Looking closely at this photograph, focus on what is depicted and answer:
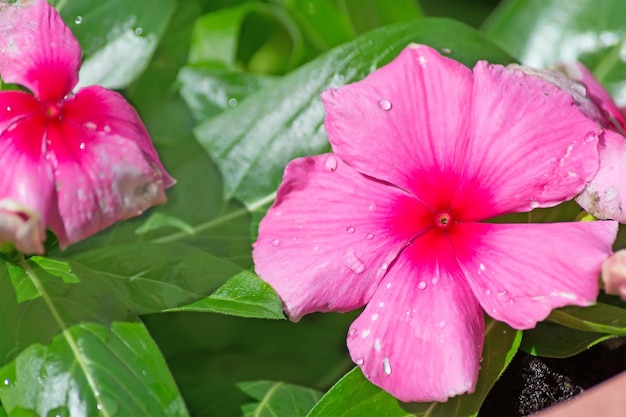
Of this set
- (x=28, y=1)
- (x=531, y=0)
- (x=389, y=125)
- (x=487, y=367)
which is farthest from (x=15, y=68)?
(x=531, y=0)

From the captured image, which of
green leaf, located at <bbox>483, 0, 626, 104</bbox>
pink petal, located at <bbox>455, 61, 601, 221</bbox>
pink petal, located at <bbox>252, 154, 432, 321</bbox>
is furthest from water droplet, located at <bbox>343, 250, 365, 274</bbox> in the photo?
green leaf, located at <bbox>483, 0, 626, 104</bbox>

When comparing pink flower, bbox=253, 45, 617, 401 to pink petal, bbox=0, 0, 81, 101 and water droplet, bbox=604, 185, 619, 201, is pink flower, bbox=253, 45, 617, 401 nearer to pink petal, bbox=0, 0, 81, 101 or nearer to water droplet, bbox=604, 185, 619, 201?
water droplet, bbox=604, 185, 619, 201

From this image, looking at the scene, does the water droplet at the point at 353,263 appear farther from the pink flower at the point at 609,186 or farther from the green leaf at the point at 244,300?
the pink flower at the point at 609,186

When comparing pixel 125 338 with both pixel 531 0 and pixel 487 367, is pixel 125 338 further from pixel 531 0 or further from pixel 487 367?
pixel 531 0

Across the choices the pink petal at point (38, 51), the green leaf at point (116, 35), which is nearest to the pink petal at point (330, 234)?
the pink petal at point (38, 51)

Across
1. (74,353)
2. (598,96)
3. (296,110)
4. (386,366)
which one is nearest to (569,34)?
(598,96)

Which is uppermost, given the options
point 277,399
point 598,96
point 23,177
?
point 23,177

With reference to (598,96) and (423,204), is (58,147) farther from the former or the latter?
(598,96)

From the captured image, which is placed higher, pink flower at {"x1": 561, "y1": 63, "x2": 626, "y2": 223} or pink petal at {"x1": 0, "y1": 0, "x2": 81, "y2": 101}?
pink petal at {"x1": 0, "y1": 0, "x2": 81, "y2": 101}
